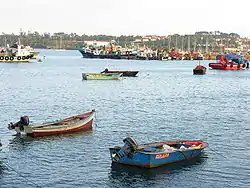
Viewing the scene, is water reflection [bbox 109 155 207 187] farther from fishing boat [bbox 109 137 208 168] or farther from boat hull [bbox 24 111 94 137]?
boat hull [bbox 24 111 94 137]

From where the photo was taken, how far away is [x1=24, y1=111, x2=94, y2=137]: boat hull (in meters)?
42.4

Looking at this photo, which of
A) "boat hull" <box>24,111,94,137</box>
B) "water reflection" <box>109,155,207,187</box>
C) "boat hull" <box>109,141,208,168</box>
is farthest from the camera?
"boat hull" <box>24,111,94,137</box>

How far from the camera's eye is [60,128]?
43938mm

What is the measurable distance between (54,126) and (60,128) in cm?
62

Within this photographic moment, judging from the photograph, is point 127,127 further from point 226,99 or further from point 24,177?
point 226,99

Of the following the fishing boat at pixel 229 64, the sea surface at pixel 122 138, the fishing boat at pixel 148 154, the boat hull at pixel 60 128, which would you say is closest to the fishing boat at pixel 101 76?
the sea surface at pixel 122 138

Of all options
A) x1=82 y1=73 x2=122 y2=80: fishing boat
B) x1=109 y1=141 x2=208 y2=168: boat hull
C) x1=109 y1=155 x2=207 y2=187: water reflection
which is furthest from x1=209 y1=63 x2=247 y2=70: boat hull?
x1=109 y1=141 x2=208 y2=168: boat hull

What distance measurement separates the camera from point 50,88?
3612 inches

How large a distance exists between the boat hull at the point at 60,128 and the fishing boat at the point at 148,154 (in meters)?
11.0

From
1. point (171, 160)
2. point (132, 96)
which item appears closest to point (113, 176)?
point (171, 160)

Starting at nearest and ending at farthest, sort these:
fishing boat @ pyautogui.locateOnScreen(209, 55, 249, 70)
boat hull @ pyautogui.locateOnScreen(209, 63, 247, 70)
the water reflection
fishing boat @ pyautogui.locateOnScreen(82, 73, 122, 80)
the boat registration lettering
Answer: the water reflection → the boat registration lettering → fishing boat @ pyautogui.locateOnScreen(82, 73, 122, 80) → boat hull @ pyautogui.locateOnScreen(209, 63, 247, 70) → fishing boat @ pyautogui.locateOnScreen(209, 55, 249, 70)

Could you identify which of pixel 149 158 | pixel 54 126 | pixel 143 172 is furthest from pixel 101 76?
pixel 143 172

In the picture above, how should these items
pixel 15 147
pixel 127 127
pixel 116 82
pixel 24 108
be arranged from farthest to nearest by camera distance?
pixel 116 82, pixel 24 108, pixel 127 127, pixel 15 147

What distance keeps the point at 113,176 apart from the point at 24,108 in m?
33.0
